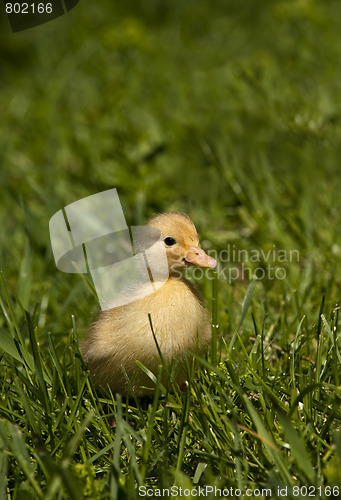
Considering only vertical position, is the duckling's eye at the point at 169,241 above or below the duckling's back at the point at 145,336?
above

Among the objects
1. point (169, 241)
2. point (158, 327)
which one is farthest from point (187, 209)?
point (158, 327)

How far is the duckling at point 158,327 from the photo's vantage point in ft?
6.56

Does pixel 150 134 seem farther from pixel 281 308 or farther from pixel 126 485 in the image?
pixel 126 485

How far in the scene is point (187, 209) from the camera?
3.67 m

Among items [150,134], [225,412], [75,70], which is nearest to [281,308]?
Result: [225,412]

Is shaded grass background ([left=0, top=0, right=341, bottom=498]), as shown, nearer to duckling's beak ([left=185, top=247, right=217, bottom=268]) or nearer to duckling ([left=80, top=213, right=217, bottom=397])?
duckling ([left=80, top=213, right=217, bottom=397])

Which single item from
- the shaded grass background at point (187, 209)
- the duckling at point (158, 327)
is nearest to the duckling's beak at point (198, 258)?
the duckling at point (158, 327)

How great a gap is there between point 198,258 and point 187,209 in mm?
1563

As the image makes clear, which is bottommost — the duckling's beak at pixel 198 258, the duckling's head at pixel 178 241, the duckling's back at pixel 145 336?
the duckling's back at pixel 145 336

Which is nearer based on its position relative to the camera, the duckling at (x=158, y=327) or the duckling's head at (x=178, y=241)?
the duckling at (x=158, y=327)

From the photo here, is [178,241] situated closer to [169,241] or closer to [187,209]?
[169,241]

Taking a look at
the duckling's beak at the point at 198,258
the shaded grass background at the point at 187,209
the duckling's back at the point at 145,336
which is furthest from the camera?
the duckling's beak at the point at 198,258

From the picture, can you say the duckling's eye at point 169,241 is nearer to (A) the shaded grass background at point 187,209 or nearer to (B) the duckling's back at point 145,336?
(B) the duckling's back at point 145,336

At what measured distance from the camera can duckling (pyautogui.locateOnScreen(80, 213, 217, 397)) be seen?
200 centimetres
